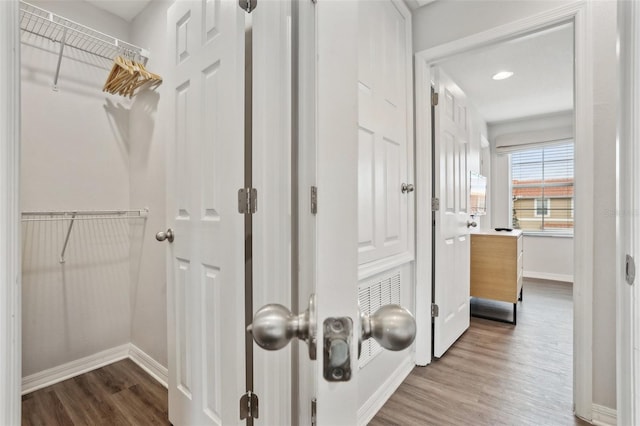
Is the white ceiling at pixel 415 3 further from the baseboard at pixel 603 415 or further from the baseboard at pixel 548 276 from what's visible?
the baseboard at pixel 548 276

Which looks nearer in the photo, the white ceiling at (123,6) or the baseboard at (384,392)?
the baseboard at (384,392)

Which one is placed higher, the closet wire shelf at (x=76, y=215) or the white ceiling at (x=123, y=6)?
the white ceiling at (x=123, y=6)

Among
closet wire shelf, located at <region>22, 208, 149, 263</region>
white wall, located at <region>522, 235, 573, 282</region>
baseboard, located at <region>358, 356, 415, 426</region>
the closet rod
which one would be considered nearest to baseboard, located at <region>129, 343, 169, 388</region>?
closet wire shelf, located at <region>22, 208, 149, 263</region>

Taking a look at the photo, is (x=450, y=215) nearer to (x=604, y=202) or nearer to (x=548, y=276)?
(x=604, y=202)

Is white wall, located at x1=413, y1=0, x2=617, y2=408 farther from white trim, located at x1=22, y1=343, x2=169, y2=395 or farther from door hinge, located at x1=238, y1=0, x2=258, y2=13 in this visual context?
white trim, located at x1=22, y1=343, x2=169, y2=395

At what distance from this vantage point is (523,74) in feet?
9.23

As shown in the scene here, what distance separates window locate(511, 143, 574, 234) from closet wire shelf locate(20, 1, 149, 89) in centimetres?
521

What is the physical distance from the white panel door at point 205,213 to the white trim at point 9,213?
1.51 ft

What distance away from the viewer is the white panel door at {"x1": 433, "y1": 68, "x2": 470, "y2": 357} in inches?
75.7

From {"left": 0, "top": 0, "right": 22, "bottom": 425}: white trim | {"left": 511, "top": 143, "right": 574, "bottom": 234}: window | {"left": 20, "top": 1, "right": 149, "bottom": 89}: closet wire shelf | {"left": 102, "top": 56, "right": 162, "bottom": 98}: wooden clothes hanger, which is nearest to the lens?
{"left": 0, "top": 0, "right": 22, "bottom": 425}: white trim

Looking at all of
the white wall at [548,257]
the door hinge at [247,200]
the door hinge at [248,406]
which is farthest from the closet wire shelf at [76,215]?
the white wall at [548,257]

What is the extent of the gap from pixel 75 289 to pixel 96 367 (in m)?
0.51

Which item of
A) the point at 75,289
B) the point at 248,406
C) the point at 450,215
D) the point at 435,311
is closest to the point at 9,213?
the point at 248,406

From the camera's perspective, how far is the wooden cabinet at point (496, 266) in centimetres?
260
